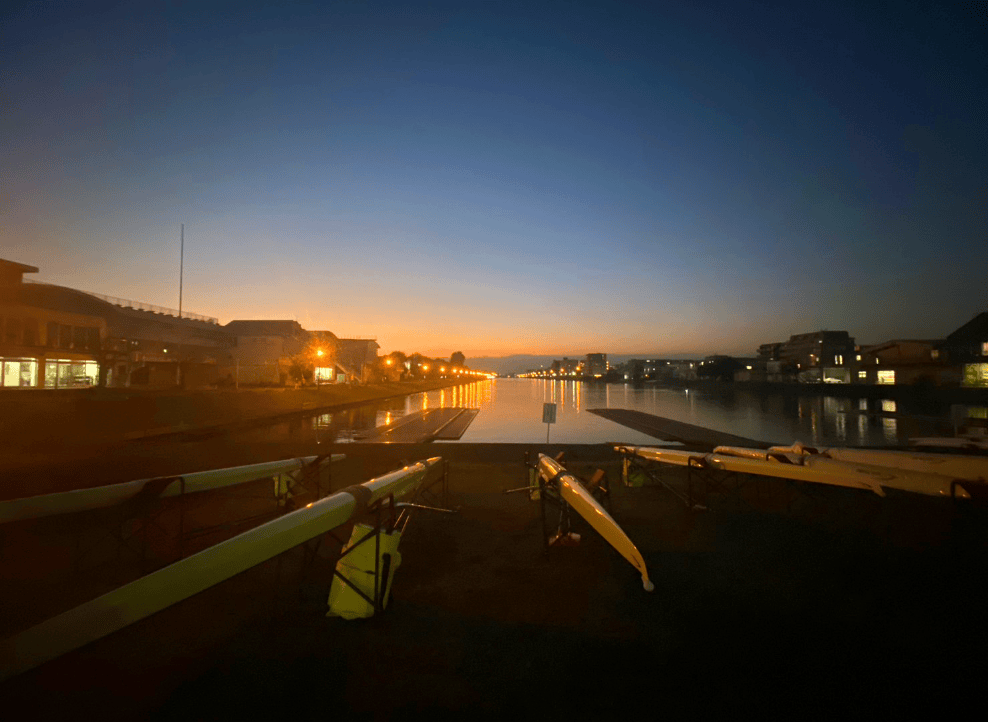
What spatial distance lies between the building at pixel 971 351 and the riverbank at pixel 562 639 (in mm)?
71691

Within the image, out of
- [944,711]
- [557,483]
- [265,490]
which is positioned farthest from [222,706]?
[265,490]

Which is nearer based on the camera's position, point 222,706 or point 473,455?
point 222,706

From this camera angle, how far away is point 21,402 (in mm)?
19516

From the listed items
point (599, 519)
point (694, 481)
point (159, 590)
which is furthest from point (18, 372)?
point (694, 481)

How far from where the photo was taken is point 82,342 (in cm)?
3469

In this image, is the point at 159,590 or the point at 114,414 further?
the point at 114,414

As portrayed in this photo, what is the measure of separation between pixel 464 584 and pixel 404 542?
194 cm

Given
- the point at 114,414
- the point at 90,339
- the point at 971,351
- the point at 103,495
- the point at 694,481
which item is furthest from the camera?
the point at 971,351

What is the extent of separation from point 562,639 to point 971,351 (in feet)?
268

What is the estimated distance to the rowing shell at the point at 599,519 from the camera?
19.1ft

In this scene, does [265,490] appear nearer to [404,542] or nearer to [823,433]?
[404,542]

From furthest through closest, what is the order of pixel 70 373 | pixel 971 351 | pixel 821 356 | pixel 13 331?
pixel 821 356 < pixel 971 351 < pixel 70 373 < pixel 13 331

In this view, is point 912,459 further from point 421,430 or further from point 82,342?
point 82,342

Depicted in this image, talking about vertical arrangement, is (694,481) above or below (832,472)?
below
